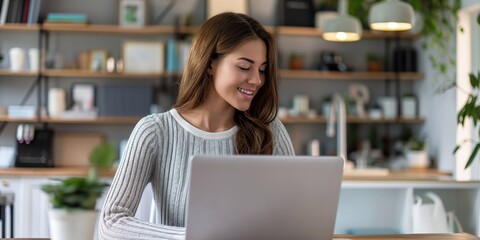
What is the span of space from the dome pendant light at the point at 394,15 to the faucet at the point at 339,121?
1.31m

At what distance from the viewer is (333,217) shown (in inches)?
77.0

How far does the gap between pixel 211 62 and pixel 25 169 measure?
3.45 m

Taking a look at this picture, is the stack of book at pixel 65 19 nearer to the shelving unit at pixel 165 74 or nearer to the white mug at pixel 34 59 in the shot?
the shelving unit at pixel 165 74

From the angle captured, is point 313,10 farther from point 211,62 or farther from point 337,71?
point 211,62

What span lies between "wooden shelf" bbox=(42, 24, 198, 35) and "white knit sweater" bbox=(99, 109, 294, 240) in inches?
142

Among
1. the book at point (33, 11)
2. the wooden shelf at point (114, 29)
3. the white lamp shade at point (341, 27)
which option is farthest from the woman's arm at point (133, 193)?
the book at point (33, 11)

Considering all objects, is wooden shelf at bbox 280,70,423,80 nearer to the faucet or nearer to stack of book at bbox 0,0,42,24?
the faucet

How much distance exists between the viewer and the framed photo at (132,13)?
611 centimetres

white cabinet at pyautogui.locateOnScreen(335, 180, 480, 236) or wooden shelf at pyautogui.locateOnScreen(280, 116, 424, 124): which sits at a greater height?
wooden shelf at pyautogui.locateOnScreen(280, 116, 424, 124)

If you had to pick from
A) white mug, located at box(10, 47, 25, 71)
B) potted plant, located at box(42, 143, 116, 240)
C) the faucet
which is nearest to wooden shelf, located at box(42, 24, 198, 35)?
white mug, located at box(10, 47, 25, 71)

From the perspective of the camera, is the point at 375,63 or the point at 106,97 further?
the point at 375,63

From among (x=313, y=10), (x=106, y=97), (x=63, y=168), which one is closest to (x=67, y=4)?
(x=106, y=97)

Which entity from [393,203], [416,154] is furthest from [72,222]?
[416,154]

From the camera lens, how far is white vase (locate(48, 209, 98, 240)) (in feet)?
5.32
